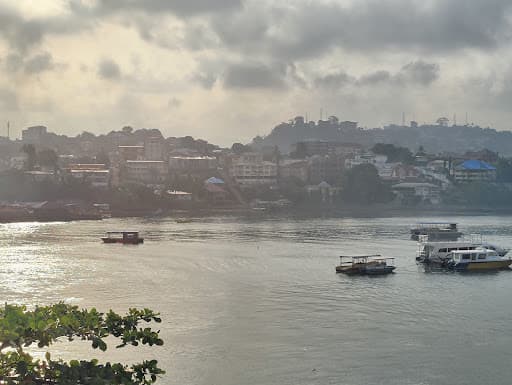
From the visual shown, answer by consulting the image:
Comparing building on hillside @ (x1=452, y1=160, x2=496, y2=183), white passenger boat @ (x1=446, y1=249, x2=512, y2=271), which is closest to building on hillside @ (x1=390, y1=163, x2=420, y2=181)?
building on hillside @ (x1=452, y1=160, x2=496, y2=183)

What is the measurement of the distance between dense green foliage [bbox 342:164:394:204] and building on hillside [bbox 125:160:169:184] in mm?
21097

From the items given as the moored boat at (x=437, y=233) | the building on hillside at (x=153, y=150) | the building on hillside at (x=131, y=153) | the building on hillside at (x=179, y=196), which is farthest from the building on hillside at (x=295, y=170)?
the moored boat at (x=437, y=233)

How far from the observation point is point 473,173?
8275 cm

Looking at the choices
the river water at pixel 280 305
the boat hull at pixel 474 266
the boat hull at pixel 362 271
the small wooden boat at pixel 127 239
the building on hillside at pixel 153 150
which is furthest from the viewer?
the building on hillside at pixel 153 150

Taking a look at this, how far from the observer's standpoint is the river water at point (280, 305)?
12984mm

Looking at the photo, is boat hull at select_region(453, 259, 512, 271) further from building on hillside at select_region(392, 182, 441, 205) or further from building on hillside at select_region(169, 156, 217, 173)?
building on hillside at select_region(169, 156, 217, 173)

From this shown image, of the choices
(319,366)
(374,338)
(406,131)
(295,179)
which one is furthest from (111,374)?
(406,131)

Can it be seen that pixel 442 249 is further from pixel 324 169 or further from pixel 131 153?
pixel 131 153

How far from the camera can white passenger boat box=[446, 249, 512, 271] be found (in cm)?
2544

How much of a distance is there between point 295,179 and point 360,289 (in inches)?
2304

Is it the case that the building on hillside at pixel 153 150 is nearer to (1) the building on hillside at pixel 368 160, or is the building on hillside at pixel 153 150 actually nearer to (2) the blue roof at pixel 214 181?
(2) the blue roof at pixel 214 181

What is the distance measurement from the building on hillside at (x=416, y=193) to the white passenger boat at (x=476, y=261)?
1858 inches

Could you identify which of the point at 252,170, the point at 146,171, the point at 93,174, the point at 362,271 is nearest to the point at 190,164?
the point at 146,171

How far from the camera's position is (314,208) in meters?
68.8
